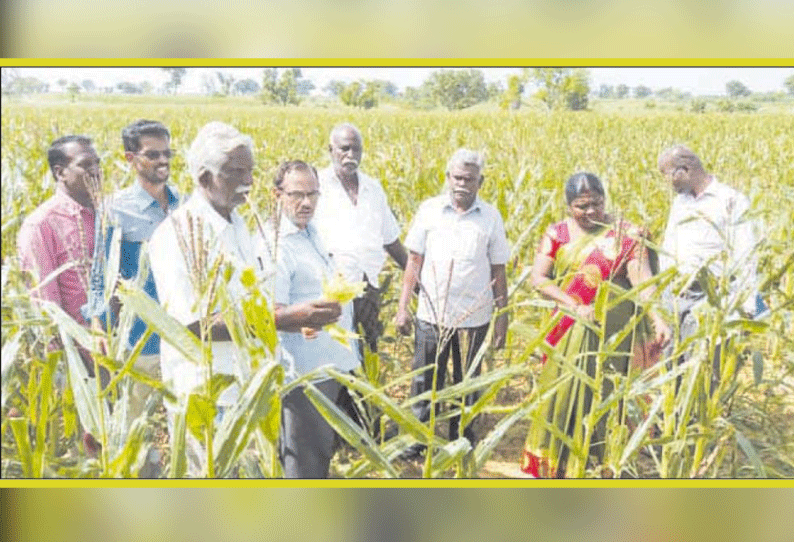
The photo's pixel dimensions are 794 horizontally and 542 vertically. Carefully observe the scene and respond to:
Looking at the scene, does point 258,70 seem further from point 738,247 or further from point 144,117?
point 738,247

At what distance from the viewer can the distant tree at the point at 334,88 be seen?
2373 mm

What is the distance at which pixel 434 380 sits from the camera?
2.38 meters

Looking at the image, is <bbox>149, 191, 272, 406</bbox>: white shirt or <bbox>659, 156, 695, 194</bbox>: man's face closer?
<bbox>149, 191, 272, 406</bbox>: white shirt

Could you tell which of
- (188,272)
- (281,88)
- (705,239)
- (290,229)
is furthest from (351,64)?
→ (705,239)

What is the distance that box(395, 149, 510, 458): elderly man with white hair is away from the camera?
95.7 inches

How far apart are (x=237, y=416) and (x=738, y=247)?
1.28 m

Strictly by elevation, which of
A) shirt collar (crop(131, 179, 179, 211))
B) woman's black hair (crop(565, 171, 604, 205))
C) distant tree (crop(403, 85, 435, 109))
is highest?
distant tree (crop(403, 85, 435, 109))

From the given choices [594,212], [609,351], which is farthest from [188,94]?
[609,351]

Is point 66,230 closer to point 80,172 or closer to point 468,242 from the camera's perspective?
point 80,172

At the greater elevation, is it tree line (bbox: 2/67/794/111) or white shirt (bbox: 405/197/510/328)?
tree line (bbox: 2/67/794/111)

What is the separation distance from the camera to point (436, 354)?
2.40 metres

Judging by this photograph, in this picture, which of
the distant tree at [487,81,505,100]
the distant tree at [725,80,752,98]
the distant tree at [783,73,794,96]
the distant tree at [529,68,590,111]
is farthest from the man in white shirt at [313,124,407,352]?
the distant tree at [783,73,794,96]

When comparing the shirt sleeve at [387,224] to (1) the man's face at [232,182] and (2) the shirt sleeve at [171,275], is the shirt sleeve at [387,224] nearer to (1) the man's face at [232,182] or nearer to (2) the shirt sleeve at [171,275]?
(1) the man's face at [232,182]

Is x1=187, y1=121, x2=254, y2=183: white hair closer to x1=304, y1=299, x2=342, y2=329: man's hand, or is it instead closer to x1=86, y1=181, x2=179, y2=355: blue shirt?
x1=86, y1=181, x2=179, y2=355: blue shirt
